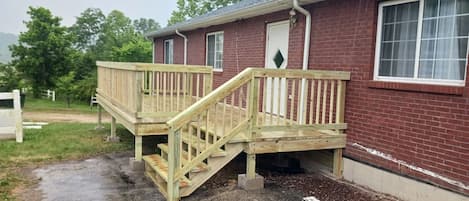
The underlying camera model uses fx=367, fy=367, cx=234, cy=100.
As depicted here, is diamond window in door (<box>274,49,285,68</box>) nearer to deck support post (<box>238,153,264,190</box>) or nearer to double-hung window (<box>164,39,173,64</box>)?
deck support post (<box>238,153,264,190</box>)

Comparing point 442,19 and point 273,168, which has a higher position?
point 442,19

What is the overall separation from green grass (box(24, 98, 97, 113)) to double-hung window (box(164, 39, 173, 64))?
660 centimetres

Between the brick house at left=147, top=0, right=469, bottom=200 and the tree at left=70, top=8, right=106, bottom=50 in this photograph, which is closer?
the brick house at left=147, top=0, right=469, bottom=200

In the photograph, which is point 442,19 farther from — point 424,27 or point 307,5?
point 307,5

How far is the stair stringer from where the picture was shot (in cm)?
479

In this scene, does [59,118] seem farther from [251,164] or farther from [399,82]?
[399,82]

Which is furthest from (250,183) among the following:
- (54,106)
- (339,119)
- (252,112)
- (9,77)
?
(9,77)

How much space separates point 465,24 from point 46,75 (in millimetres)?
24525

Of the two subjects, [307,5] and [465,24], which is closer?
[465,24]

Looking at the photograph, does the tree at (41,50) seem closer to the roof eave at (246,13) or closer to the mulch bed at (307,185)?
the roof eave at (246,13)

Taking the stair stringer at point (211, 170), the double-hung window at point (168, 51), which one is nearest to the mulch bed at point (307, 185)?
the stair stringer at point (211, 170)

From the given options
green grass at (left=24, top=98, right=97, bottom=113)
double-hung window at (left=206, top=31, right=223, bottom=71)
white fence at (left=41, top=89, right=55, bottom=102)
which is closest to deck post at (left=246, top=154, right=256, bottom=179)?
double-hung window at (left=206, top=31, right=223, bottom=71)

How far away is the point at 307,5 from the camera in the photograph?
6.40 m

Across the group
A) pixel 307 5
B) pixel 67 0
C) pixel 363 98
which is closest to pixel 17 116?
pixel 307 5
